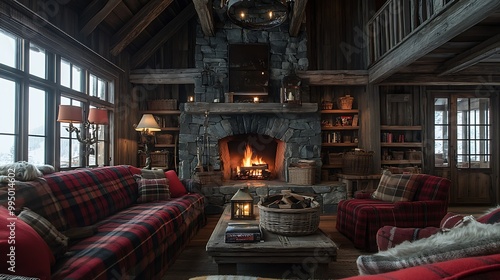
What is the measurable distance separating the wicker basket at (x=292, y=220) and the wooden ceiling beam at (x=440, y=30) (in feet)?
7.00

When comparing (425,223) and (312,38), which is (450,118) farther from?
(425,223)

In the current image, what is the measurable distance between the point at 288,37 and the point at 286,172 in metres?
2.47

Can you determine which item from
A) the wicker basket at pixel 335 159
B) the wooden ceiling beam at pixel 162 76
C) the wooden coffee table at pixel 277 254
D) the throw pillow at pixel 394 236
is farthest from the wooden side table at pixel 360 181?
the throw pillow at pixel 394 236

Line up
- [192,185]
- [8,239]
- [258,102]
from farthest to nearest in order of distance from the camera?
[258,102]
[192,185]
[8,239]

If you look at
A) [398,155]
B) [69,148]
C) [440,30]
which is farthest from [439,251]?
[398,155]

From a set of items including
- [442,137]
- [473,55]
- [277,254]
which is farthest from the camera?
[442,137]

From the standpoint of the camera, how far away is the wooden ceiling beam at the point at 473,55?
11.7 feet

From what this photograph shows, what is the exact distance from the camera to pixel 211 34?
5328 millimetres

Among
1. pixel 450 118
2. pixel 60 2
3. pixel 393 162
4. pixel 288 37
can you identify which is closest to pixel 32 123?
pixel 60 2

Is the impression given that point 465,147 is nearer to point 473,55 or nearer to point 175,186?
point 473,55

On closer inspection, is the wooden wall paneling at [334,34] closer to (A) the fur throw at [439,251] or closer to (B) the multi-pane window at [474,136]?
(B) the multi-pane window at [474,136]

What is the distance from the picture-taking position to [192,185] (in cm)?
410

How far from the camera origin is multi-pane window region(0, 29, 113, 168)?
2.80m

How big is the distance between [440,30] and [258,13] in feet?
6.35
